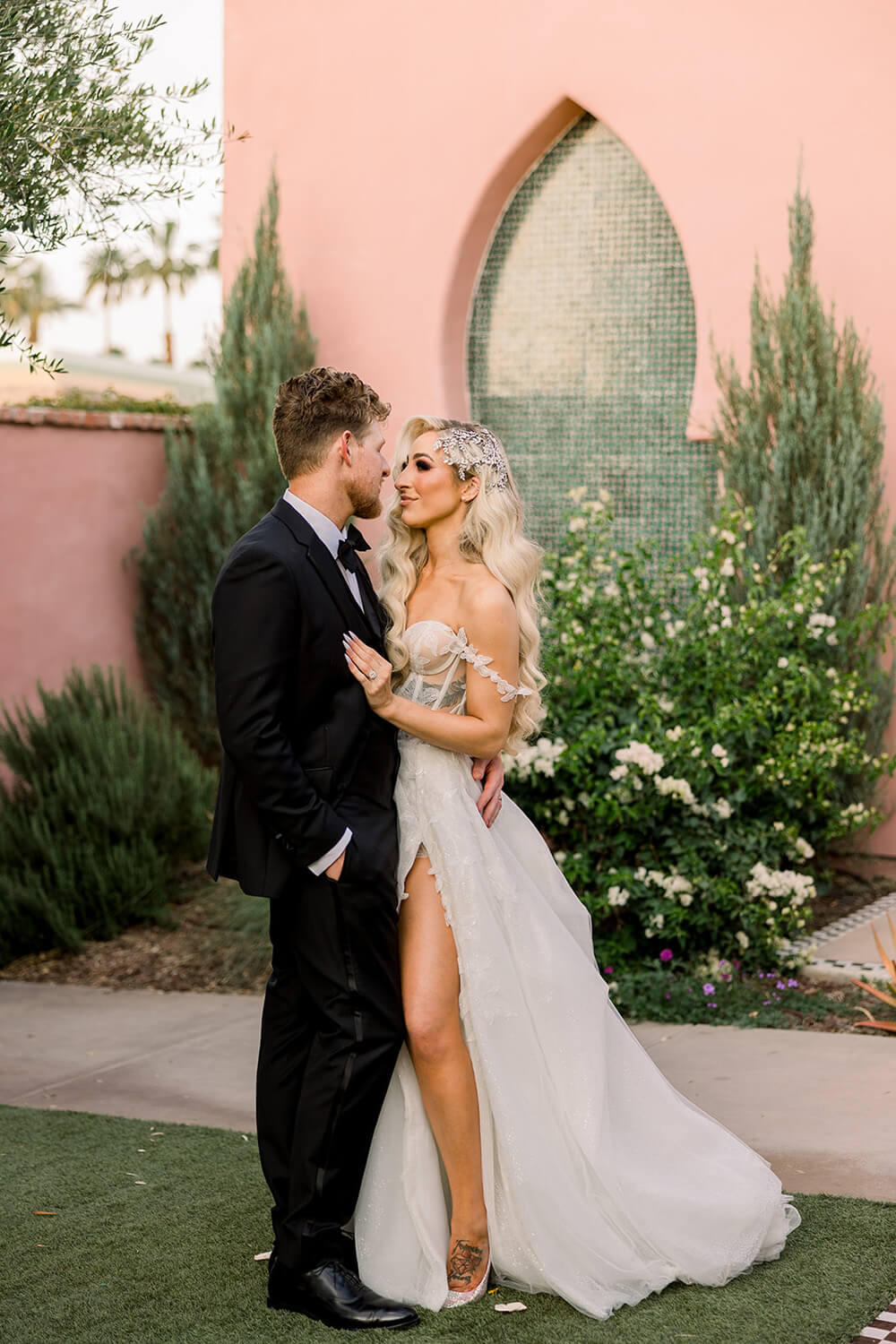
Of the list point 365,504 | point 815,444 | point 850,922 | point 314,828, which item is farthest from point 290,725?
point 815,444

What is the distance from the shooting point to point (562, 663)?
21.7 feet

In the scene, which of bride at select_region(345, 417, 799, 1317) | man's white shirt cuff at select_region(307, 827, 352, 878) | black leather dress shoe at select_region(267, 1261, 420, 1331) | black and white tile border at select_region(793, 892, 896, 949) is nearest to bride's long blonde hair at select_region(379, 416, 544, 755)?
bride at select_region(345, 417, 799, 1317)

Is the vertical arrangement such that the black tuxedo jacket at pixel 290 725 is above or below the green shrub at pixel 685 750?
above

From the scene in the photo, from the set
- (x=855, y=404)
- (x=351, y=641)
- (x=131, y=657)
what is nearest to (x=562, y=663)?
(x=855, y=404)

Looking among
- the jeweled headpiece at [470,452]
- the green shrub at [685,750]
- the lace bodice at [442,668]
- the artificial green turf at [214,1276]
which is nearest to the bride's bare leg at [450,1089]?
the artificial green turf at [214,1276]

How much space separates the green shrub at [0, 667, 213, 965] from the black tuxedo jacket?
13.9 ft

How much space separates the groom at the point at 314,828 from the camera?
130 inches

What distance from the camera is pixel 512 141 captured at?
8750mm

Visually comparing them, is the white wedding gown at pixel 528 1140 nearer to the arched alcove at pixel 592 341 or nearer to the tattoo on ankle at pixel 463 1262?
the tattoo on ankle at pixel 463 1262

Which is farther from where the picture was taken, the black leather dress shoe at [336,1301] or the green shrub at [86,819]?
the green shrub at [86,819]

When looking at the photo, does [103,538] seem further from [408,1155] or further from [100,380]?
[100,380]

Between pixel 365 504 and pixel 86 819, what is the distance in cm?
449

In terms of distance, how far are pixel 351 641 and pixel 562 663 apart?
10.6 ft

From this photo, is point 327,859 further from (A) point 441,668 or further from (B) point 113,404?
(B) point 113,404
